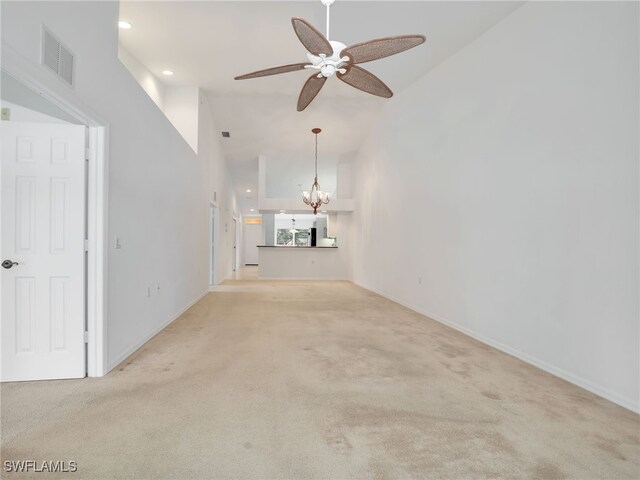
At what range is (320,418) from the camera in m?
2.12

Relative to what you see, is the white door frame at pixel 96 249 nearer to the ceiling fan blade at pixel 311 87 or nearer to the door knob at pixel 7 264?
the door knob at pixel 7 264

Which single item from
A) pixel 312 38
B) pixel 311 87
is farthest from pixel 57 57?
pixel 311 87

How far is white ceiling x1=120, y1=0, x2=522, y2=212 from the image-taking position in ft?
12.6

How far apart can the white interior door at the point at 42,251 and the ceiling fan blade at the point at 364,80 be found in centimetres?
215

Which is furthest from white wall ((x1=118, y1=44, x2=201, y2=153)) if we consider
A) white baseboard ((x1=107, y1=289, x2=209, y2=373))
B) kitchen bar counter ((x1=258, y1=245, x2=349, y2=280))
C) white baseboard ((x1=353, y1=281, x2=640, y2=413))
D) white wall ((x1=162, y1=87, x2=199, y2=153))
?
kitchen bar counter ((x1=258, y1=245, x2=349, y2=280))

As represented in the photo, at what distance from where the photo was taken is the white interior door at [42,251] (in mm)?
2529

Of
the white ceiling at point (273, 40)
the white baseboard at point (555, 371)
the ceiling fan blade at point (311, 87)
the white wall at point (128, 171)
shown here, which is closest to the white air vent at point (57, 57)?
the white wall at point (128, 171)

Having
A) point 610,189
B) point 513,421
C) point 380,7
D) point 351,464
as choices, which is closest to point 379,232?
point 380,7

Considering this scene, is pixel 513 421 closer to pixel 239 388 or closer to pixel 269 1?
pixel 239 388

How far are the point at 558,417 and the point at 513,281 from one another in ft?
5.02

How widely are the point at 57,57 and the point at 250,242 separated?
56.2ft

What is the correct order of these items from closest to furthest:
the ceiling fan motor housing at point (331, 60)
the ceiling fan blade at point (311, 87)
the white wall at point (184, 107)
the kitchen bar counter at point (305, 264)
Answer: the ceiling fan motor housing at point (331, 60) → the ceiling fan blade at point (311, 87) → the white wall at point (184, 107) → the kitchen bar counter at point (305, 264)

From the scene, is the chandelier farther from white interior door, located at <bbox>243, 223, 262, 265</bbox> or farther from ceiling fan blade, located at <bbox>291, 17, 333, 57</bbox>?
white interior door, located at <bbox>243, 223, 262, 265</bbox>

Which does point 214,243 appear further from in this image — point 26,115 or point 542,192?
point 542,192
